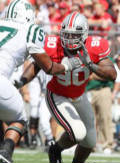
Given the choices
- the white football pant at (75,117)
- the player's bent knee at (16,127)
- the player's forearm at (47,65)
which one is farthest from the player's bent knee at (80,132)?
the player's bent knee at (16,127)

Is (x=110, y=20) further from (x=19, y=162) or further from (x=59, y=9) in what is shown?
(x=19, y=162)

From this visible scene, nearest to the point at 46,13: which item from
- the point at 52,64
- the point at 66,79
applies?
the point at 66,79

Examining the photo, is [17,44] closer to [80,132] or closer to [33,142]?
[80,132]

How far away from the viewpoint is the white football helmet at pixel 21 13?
16.6 feet

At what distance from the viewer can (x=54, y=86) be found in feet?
18.3

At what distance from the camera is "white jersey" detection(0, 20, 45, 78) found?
14.8 ft

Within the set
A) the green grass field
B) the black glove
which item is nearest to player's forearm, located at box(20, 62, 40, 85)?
the black glove

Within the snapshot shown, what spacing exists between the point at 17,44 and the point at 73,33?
39.0 inches

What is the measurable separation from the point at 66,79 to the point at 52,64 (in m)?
0.73

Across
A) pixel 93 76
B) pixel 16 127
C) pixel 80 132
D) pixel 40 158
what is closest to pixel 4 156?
pixel 16 127

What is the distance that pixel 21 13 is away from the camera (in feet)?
16.6

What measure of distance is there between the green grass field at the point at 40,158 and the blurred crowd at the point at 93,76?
0.45 meters

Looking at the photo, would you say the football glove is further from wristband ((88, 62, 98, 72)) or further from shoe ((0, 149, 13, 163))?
shoe ((0, 149, 13, 163))

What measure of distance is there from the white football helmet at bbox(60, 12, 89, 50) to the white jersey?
794 mm
